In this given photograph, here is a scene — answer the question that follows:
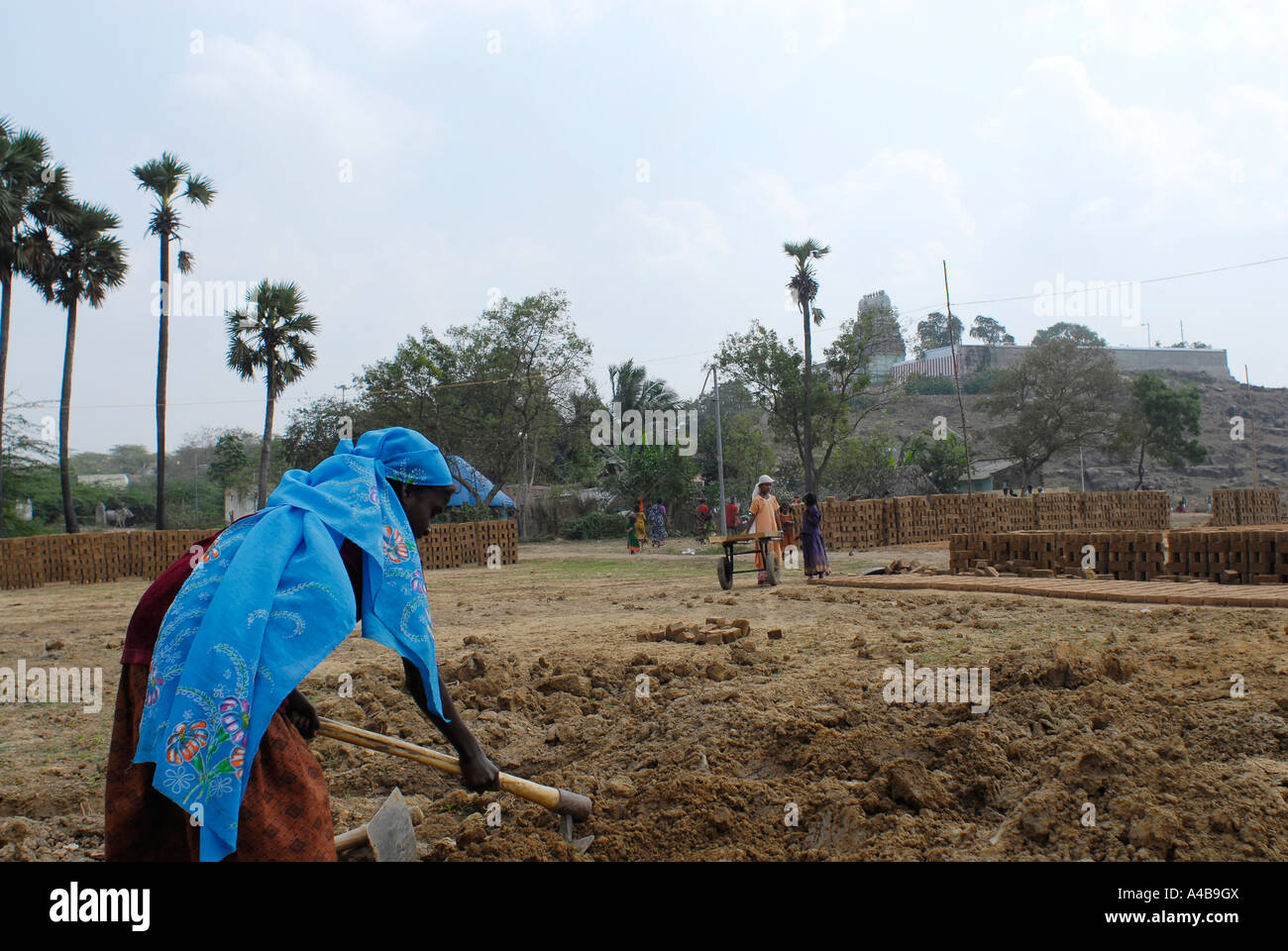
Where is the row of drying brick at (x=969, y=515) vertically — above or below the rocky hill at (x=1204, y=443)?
below

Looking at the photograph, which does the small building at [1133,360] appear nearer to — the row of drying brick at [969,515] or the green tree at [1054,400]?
the green tree at [1054,400]

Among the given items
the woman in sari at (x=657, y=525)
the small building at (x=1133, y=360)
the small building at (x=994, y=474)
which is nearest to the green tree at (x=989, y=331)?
the small building at (x=1133, y=360)

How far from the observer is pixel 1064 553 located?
38.2 ft

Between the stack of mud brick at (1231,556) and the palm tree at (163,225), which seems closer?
the stack of mud brick at (1231,556)

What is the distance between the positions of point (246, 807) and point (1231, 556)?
425 inches

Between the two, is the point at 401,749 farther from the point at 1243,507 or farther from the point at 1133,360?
the point at 1133,360

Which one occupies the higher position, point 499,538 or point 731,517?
point 731,517

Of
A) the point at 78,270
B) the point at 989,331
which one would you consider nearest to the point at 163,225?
the point at 78,270

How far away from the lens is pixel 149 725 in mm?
2303

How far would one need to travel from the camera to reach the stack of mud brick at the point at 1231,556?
9453 mm

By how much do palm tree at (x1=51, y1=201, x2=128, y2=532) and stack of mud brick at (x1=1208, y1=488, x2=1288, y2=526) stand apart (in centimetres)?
3271

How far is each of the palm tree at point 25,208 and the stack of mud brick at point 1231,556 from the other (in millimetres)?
25205

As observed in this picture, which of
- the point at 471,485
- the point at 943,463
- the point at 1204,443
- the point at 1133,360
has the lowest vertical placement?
the point at 471,485
